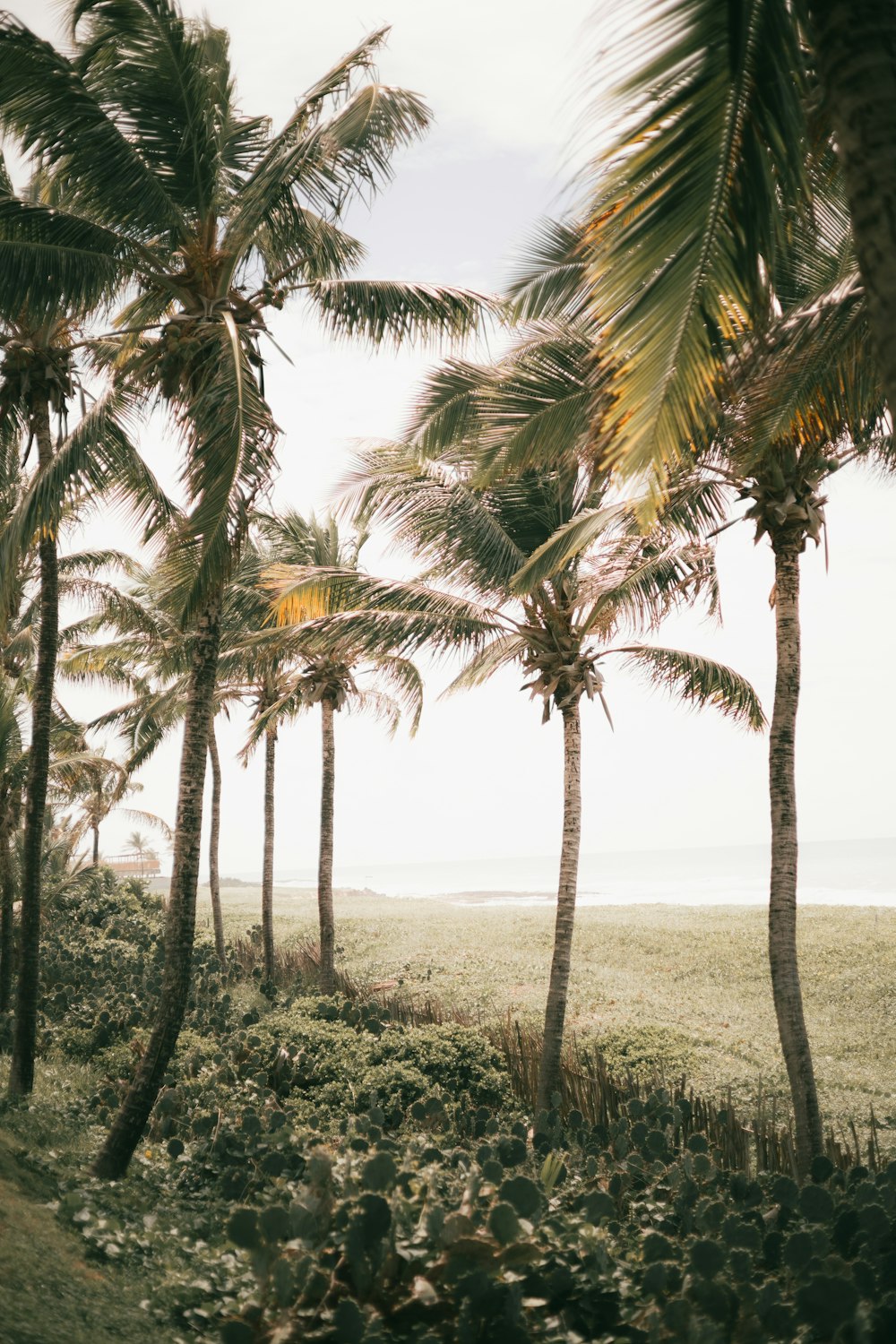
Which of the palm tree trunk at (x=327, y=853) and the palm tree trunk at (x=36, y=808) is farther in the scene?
the palm tree trunk at (x=327, y=853)

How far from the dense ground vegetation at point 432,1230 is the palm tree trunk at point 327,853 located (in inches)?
329

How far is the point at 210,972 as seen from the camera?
19672mm

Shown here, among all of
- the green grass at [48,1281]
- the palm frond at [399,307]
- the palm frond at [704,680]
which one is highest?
the palm frond at [399,307]

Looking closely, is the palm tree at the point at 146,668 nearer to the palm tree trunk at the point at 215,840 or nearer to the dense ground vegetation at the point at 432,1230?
the palm tree trunk at the point at 215,840

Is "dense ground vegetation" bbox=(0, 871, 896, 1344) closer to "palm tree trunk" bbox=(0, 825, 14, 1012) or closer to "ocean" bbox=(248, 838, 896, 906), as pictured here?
"palm tree trunk" bbox=(0, 825, 14, 1012)

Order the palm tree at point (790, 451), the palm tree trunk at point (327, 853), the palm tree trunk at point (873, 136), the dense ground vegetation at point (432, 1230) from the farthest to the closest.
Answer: the palm tree trunk at point (327, 853), the palm tree at point (790, 451), the dense ground vegetation at point (432, 1230), the palm tree trunk at point (873, 136)

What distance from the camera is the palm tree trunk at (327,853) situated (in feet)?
62.2

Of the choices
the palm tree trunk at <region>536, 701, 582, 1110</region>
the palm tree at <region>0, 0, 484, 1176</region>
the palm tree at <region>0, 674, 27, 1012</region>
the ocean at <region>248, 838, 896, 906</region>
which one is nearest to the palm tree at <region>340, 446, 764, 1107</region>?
the palm tree trunk at <region>536, 701, 582, 1110</region>

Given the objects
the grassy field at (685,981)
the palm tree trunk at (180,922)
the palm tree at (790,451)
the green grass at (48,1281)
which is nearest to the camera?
the green grass at (48,1281)

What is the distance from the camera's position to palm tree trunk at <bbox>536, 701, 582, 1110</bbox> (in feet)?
38.0

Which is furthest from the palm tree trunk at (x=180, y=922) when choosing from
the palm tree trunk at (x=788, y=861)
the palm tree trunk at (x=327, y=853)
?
the palm tree trunk at (x=327, y=853)

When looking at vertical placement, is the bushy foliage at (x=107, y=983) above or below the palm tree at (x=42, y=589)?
below

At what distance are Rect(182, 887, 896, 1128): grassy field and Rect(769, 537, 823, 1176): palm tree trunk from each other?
3698mm

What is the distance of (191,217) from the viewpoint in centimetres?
873
